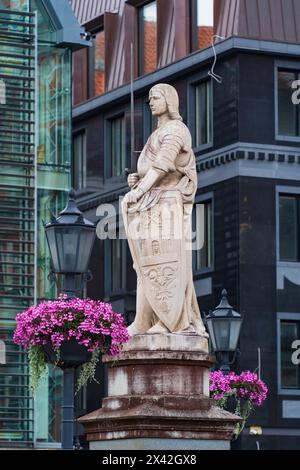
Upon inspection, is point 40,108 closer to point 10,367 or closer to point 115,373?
point 10,367

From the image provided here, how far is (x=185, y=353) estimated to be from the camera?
2078cm

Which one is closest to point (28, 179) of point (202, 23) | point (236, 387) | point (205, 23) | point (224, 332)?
point (205, 23)

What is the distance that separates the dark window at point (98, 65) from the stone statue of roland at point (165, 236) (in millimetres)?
40952

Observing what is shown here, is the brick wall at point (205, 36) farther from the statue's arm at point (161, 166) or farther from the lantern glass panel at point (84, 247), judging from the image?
the statue's arm at point (161, 166)

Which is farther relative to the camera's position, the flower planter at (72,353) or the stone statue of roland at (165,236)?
the flower planter at (72,353)

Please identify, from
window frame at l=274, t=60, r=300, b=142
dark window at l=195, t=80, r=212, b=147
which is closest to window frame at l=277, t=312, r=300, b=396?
window frame at l=274, t=60, r=300, b=142

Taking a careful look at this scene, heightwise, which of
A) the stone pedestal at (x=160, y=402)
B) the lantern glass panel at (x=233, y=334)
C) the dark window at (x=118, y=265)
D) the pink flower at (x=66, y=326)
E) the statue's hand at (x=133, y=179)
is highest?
the dark window at (x=118, y=265)

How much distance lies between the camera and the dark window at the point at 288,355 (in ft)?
173

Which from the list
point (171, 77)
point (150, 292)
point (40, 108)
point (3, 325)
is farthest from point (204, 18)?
point (150, 292)

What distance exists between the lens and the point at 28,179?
4481 centimetres

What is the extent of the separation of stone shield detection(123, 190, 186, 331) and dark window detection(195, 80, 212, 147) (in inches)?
1340

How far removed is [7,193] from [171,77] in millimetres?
13695

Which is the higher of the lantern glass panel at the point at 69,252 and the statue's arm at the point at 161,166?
the statue's arm at the point at 161,166

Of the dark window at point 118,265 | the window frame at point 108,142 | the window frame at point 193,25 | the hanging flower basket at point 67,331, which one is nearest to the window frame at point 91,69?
the window frame at point 108,142
